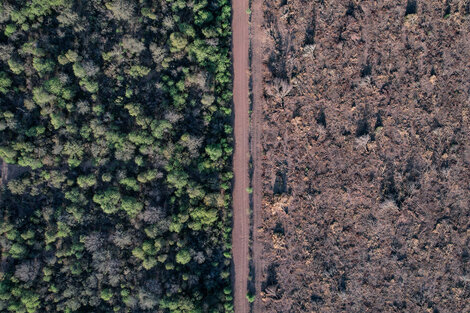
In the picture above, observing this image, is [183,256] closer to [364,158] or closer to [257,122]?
[257,122]

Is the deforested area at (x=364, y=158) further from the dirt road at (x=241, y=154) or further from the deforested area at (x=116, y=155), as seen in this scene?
the deforested area at (x=116, y=155)

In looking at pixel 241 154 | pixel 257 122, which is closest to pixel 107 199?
pixel 241 154

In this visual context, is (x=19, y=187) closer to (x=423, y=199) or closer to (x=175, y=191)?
(x=175, y=191)

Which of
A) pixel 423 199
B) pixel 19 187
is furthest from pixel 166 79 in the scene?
→ pixel 423 199

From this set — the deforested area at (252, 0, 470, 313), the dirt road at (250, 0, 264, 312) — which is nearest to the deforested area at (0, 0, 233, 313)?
the dirt road at (250, 0, 264, 312)

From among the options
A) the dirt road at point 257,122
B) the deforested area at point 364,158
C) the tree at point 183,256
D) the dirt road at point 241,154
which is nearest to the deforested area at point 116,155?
the tree at point 183,256
